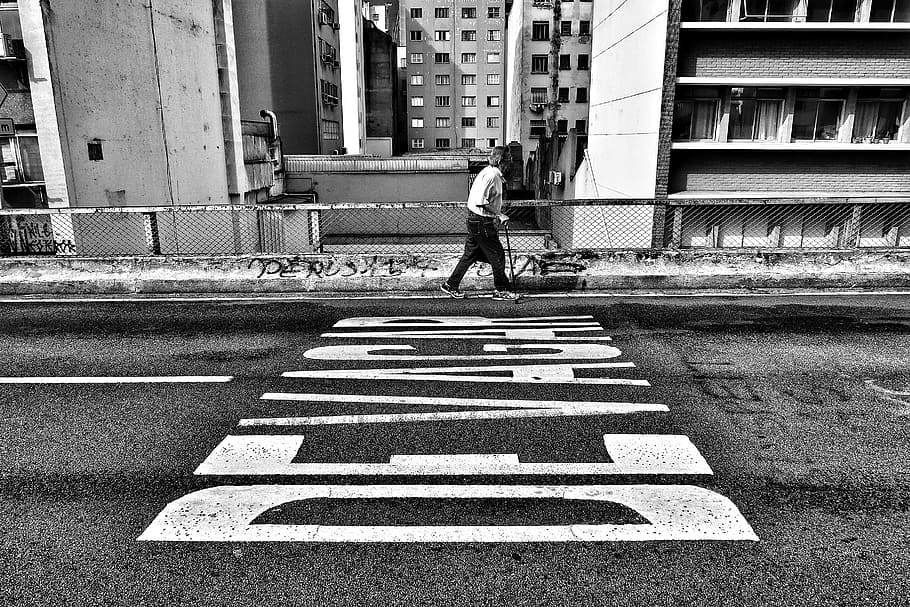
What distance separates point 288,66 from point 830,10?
3189cm

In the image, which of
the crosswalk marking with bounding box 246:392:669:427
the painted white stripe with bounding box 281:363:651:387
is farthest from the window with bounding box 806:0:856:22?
the crosswalk marking with bounding box 246:392:669:427

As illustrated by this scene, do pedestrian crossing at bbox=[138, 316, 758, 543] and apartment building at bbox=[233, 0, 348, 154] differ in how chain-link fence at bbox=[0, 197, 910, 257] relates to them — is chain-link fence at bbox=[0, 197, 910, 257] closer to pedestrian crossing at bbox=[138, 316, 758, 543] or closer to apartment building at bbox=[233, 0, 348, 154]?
pedestrian crossing at bbox=[138, 316, 758, 543]

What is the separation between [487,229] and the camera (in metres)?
9.30

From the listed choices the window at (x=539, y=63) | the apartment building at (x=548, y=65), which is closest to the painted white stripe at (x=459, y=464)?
the apartment building at (x=548, y=65)

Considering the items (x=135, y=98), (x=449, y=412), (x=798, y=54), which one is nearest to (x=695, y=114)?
(x=798, y=54)

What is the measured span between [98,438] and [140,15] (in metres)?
17.8

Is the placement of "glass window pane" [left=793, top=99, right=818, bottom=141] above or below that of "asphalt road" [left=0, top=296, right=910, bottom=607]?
above

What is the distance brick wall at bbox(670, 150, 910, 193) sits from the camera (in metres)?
17.7

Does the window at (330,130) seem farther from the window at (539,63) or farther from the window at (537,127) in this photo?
the window at (539,63)

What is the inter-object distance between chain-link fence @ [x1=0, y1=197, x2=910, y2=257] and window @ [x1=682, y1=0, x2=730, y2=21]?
485 centimetres

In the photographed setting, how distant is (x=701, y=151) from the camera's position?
701 inches

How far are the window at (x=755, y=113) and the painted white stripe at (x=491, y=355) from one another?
42.6 feet

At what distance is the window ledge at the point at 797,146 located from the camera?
1711 cm

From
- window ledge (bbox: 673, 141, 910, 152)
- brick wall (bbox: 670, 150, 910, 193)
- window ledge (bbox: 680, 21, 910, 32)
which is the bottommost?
brick wall (bbox: 670, 150, 910, 193)
